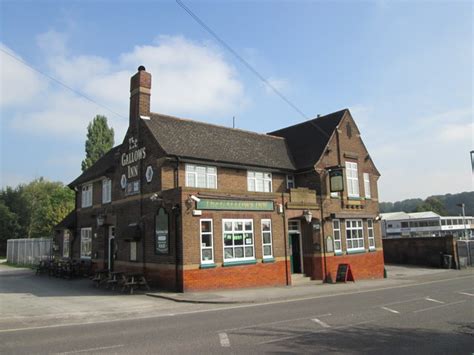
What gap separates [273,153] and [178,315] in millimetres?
14943

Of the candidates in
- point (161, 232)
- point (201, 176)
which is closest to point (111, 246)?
point (161, 232)

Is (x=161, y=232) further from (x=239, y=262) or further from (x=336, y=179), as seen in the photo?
(x=336, y=179)

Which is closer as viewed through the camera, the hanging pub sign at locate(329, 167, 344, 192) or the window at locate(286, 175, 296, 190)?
the hanging pub sign at locate(329, 167, 344, 192)

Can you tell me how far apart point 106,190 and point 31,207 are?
1833 inches

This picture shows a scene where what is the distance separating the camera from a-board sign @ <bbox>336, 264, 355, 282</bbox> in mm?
22633

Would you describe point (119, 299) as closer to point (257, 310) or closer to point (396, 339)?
point (257, 310)

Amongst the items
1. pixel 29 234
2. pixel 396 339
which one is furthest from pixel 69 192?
pixel 396 339

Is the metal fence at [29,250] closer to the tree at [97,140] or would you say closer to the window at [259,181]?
the tree at [97,140]

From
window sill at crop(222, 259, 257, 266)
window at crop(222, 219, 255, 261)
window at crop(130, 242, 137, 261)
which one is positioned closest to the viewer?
window sill at crop(222, 259, 257, 266)

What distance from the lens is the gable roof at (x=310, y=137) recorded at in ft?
82.7

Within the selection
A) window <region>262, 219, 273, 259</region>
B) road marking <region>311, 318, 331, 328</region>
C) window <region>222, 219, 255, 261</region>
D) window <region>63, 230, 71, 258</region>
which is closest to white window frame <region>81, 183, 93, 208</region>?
window <region>63, 230, 71, 258</region>

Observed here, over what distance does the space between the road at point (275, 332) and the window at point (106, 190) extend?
13.4m

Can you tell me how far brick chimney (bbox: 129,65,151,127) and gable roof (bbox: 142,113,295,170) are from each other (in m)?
0.70

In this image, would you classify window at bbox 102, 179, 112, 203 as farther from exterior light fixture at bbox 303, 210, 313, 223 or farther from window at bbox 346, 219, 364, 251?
window at bbox 346, 219, 364, 251
